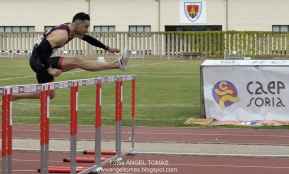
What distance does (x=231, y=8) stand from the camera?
207ft

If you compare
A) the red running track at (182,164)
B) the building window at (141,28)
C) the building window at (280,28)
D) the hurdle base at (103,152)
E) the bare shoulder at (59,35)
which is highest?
the building window at (141,28)

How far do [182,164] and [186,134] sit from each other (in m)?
3.85

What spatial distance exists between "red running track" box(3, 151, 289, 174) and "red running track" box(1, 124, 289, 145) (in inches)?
84.9

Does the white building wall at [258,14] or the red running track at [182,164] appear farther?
the white building wall at [258,14]

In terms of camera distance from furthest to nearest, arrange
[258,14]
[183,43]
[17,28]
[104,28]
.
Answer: [17,28]
[104,28]
[258,14]
[183,43]

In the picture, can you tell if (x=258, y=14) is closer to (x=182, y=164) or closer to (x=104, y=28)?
(x=104, y=28)

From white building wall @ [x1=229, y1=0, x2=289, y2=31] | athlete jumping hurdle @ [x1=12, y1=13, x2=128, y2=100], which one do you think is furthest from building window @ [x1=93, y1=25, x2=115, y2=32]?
athlete jumping hurdle @ [x1=12, y1=13, x2=128, y2=100]

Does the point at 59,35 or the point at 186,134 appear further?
the point at 186,134

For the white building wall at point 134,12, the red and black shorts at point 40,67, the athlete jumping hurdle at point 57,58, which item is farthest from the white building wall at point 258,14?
the red and black shorts at point 40,67

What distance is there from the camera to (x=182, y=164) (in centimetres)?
1151

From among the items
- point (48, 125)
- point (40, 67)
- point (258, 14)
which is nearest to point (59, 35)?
point (40, 67)

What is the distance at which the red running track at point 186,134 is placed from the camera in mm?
14430

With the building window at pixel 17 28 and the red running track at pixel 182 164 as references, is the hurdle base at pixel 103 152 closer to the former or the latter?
the red running track at pixel 182 164

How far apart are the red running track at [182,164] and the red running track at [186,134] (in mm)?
2157
